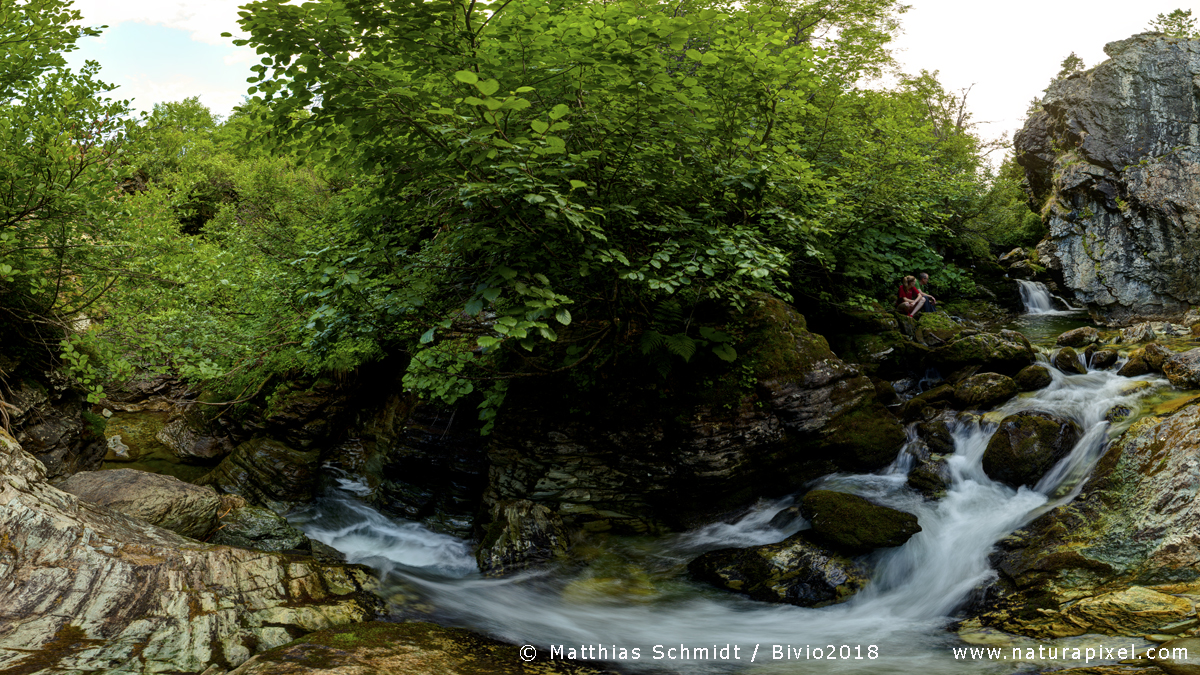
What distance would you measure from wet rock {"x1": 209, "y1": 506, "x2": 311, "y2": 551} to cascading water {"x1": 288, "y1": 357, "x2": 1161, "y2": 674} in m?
1.30

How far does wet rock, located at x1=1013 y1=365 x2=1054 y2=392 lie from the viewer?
31.9 ft

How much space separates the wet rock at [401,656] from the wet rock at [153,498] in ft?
10.8

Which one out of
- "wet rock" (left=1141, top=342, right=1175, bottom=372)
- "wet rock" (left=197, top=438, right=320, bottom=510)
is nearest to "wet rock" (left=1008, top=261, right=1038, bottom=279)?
"wet rock" (left=1141, top=342, right=1175, bottom=372)

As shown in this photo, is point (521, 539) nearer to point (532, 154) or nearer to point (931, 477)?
point (532, 154)

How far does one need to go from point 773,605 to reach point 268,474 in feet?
30.9

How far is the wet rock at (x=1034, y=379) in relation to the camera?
9727 millimetres

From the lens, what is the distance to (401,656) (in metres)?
4.50

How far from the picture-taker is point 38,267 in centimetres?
667

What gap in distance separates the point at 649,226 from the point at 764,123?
2.62m

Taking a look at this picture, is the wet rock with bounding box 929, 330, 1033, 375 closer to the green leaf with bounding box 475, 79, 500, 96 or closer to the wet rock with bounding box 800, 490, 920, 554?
the wet rock with bounding box 800, 490, 920, 554

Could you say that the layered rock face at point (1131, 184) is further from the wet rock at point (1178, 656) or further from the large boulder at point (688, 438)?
the wet rock at point (1178, 656)

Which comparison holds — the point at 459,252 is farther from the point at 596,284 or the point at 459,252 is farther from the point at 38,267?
the point at 38,267

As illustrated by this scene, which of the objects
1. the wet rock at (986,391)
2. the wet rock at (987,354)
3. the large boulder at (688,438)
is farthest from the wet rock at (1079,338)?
the large boulder at (688,438)

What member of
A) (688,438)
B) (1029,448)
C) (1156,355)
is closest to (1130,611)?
(1029,448)
